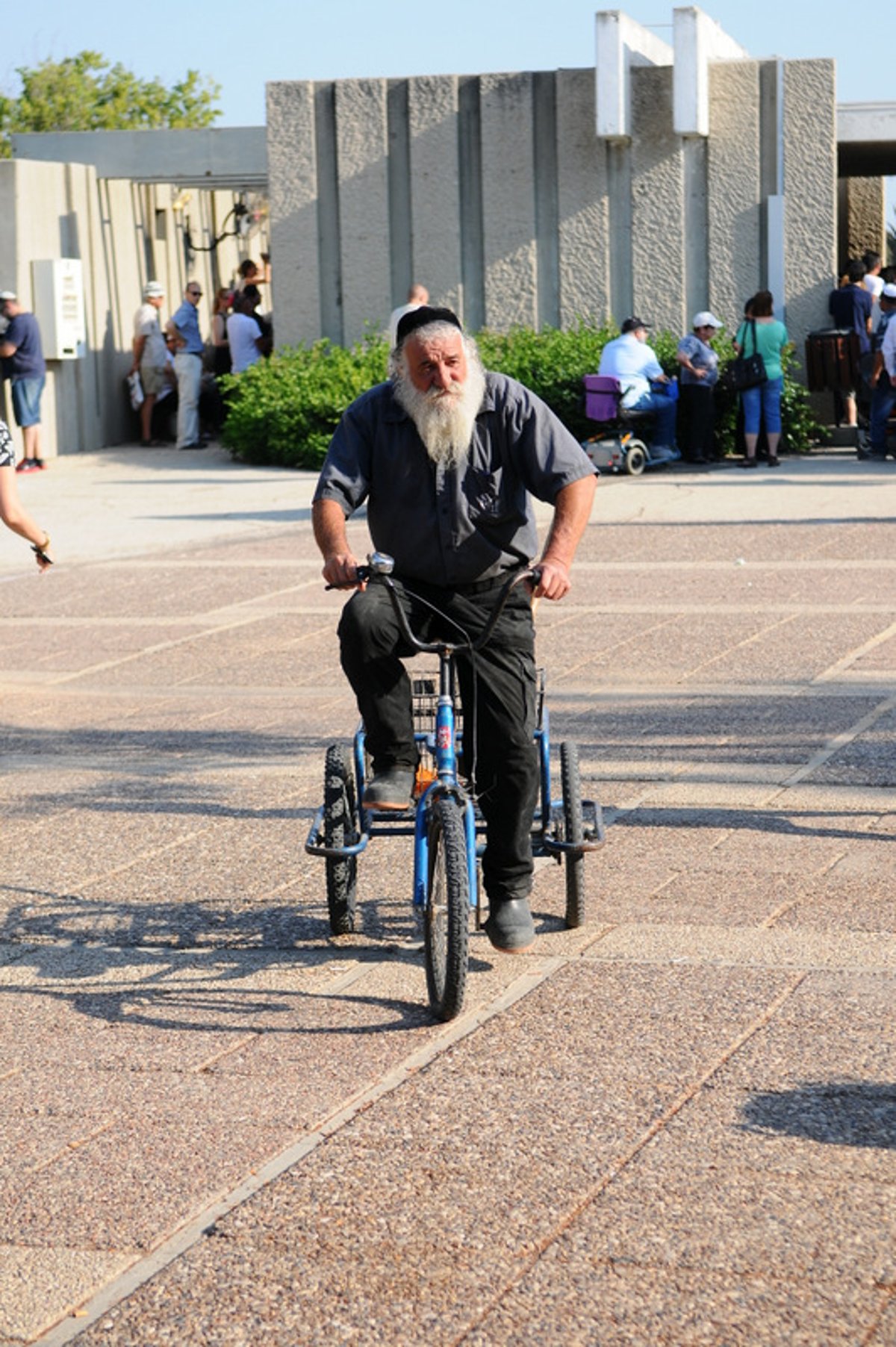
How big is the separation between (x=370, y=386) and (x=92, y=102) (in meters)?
44.7

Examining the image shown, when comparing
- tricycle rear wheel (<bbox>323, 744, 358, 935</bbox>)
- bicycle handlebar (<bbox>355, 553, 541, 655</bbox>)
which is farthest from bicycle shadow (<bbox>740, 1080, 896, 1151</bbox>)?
tricycle rear wheel (<bbox>323, 744, 358, 935</bbox>)

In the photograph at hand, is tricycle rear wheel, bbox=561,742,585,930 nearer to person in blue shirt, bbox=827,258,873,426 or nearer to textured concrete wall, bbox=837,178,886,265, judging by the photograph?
person in blue shirt, bbox=827,258,873,426

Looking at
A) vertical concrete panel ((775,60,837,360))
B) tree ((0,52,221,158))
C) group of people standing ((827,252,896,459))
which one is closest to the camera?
group of people standing ((827,252,896,459))

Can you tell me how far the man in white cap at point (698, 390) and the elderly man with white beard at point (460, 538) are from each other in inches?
548

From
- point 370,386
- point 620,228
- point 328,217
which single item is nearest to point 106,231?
point 328,217

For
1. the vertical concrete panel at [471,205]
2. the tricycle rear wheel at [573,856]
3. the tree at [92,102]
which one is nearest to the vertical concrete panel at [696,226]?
the vertical concrete panel at [471,205]

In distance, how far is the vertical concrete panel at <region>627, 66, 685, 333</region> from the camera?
68.5 feet

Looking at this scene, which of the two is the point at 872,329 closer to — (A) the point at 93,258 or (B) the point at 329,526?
(A) the point at 93,258

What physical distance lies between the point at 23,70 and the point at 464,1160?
199 feet

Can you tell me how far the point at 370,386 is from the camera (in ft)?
65.3

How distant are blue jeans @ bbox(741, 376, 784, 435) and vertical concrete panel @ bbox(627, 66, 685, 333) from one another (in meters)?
2.54

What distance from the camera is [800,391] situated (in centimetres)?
2000

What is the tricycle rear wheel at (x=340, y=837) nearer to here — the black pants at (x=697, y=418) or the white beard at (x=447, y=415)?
the white beard at (x=447, y=415)

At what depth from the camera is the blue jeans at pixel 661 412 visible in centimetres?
1889
